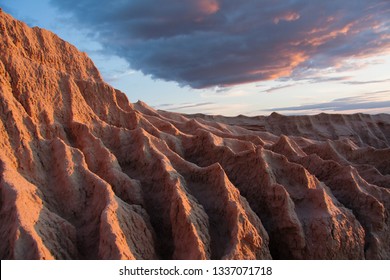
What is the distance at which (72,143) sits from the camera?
51.3 ft

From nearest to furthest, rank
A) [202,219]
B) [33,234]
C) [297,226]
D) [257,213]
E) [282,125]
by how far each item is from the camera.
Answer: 1. [33,234]
2. [202,219]
3. [297,226]
4. [257,213]
5. [282,125]

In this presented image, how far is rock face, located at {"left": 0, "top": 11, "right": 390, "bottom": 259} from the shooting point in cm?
1155

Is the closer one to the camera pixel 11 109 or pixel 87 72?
pixel 11 109

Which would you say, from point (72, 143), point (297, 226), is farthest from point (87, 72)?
point (297, 226)

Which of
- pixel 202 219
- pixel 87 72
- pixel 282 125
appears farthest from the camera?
pixel 282 125

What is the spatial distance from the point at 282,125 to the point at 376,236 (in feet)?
93.2

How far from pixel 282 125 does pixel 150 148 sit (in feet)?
99.6

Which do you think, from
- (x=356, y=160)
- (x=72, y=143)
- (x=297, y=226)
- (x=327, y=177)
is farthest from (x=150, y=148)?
(x=356, y=160)

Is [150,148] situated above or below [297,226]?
above

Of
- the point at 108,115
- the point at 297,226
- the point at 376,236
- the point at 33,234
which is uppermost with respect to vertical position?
the point at 108,115

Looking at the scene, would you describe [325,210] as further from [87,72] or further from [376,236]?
[87,72]

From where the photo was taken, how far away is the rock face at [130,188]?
37.9ft

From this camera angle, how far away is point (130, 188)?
1412 cm

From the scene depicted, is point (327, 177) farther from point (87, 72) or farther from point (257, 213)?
point (87, 72)
